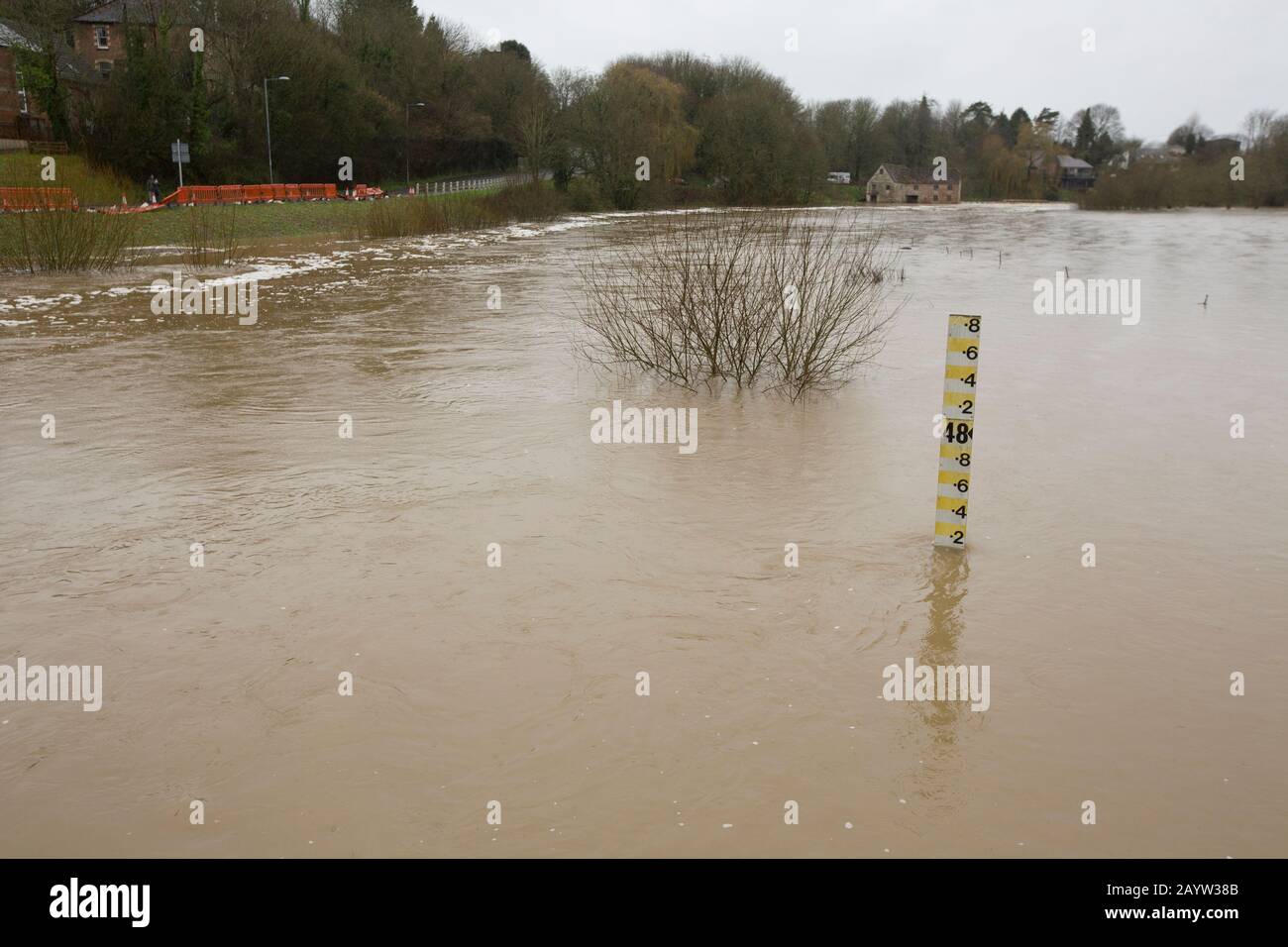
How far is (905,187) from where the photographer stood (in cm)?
12131

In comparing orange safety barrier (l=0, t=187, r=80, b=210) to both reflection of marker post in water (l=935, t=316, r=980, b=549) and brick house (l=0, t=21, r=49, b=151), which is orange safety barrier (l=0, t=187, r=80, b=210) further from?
brick house (l=0, t=21, r=49, b=151)

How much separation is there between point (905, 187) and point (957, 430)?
121 meters

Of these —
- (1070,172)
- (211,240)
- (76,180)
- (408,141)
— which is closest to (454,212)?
(211,240)

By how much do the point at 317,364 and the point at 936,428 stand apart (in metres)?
8.96

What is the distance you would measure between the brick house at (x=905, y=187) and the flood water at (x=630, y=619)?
112 metres

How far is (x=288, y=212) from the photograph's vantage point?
4450cm

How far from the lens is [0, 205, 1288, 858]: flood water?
15.2 ft

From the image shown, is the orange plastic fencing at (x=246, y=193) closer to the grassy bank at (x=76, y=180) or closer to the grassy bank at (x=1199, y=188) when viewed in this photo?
the grassy bank at (x=76, y=180)

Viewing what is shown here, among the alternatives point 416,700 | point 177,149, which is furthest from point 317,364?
point 177,149

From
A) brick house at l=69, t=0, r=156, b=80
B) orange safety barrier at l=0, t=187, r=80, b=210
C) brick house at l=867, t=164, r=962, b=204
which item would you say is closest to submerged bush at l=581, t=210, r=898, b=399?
orange safety barrier at l=0, t=187, r=80, b=210

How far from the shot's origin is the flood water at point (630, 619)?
462 cm

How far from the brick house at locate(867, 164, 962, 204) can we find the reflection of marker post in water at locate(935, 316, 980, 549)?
115392 millimetres

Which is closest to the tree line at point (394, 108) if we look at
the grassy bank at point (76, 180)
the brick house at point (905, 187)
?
the grassy bank at point (76, 180)
